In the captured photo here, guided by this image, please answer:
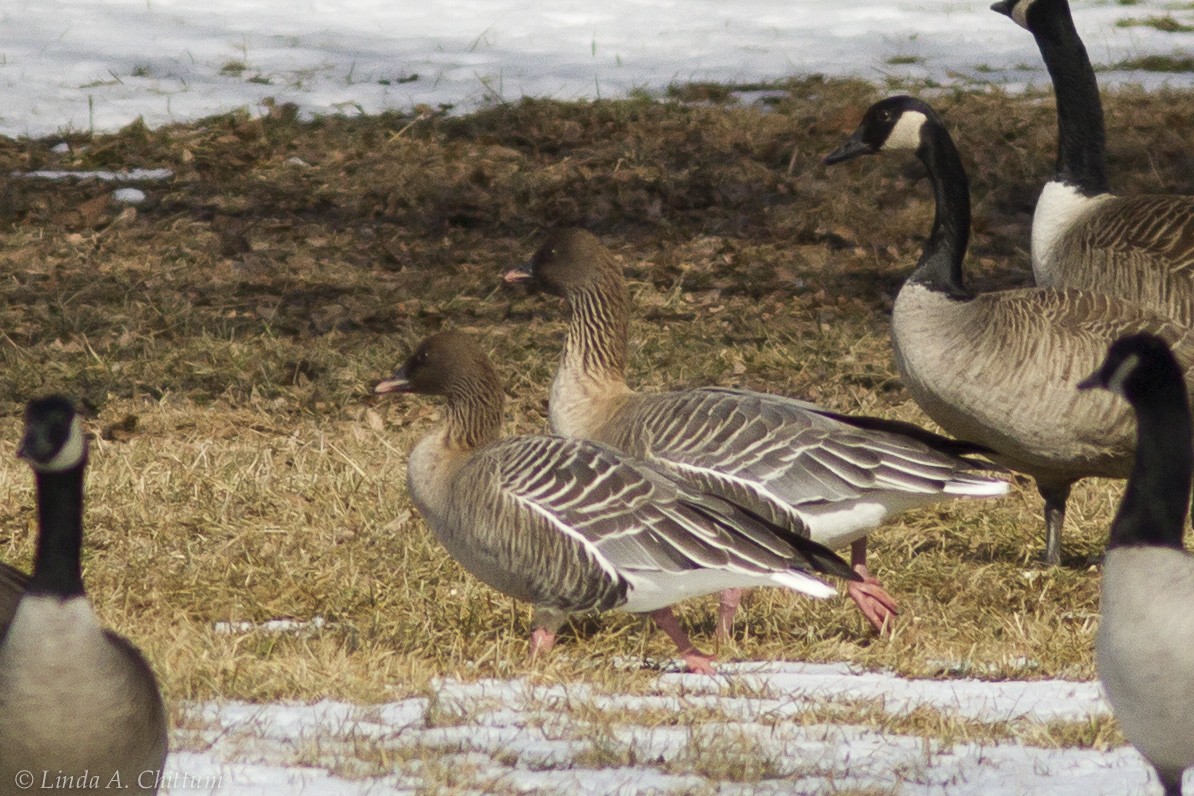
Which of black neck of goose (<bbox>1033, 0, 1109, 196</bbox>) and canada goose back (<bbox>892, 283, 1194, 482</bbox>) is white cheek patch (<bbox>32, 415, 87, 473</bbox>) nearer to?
canada goose back (<bbox>892, 283, 1194, 482</bbox>)

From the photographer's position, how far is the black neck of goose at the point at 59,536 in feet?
11.1

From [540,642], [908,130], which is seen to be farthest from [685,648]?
[908,130]

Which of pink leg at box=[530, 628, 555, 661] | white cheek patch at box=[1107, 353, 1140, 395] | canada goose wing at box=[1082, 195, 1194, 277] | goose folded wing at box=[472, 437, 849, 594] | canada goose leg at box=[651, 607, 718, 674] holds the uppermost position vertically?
white cheek patch at box=[1107, 353, 1140, 395]

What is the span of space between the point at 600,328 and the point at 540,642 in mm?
1864

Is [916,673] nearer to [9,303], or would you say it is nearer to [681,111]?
[9,303]

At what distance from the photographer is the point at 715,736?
425 cm

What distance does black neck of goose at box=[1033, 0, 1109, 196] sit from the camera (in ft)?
27.6

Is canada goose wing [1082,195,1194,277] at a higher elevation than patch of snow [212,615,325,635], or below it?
higher

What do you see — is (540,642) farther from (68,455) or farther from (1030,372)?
(1030,372)

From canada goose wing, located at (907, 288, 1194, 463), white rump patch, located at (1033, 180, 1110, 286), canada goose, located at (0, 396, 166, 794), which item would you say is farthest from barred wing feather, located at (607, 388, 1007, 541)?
canada goose, located at (0, 396, 166, 794)

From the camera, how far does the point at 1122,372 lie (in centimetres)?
402

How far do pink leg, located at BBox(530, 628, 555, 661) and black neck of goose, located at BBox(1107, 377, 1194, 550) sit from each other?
205 cm

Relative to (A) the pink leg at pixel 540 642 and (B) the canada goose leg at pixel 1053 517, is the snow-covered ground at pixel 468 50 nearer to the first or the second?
(A) the pink leg at pixel 540 642

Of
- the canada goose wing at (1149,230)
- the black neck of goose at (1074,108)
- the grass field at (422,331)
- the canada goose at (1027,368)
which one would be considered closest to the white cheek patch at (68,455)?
the grass field at (422,331)
